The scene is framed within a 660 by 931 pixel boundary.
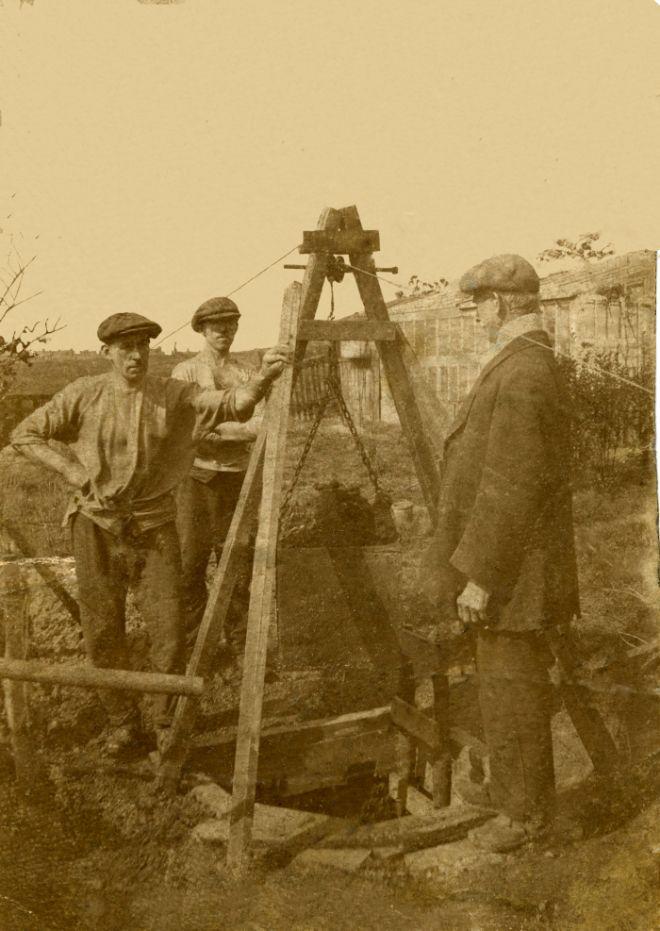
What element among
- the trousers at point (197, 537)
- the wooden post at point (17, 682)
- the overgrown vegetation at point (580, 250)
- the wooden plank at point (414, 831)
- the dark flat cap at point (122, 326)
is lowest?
the wooden plank at point (414, 831)

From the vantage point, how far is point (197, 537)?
3.99 metres

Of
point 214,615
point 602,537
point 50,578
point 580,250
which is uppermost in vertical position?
point 580,250

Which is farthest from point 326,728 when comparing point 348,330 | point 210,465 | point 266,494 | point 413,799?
point 348,330

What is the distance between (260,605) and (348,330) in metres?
1.25

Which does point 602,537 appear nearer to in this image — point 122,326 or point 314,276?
point 314,276

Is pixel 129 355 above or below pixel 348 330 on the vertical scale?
below

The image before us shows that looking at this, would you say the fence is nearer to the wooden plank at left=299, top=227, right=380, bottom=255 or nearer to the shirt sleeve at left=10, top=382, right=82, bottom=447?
the wooden plank at left=299, top=227, right=380, bottom=255

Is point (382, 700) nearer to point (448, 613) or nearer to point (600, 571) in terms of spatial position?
point (448, 613)

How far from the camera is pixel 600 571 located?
12.4 ft

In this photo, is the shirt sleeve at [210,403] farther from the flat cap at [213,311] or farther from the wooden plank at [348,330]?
the wooden plank at [348,330]

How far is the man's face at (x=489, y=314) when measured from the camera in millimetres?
3338

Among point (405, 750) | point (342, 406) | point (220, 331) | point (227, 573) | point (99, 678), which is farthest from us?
point (342, 406)

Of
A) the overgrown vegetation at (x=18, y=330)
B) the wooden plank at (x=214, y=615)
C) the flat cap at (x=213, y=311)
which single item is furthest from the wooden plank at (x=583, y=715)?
the overgrown vegetation at (x=18, y=330)

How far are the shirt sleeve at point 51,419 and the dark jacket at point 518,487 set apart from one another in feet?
5.28
